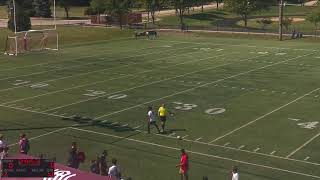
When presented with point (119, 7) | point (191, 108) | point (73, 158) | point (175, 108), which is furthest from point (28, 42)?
point (73, 158)

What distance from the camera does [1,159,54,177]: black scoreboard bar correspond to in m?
12.6

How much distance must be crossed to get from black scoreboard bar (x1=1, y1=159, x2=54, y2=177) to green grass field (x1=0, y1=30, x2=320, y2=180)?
618cm

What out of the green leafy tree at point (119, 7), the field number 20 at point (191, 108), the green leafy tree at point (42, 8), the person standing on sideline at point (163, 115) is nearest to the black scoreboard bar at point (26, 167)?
the person standing on sideline at point (163, 115)

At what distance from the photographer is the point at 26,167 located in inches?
496

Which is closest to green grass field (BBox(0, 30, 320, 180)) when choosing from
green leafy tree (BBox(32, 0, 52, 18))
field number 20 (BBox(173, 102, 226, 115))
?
field number 20 (BBox(173, 102, 226, 115))

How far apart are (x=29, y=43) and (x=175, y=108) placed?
107 feet

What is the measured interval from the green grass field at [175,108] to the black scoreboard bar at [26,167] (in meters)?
6.18

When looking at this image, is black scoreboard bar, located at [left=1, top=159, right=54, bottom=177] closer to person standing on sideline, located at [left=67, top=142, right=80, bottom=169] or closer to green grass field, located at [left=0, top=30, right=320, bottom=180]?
person standing on sideline, located at [left=67, top=142, right=80, bottom=169]

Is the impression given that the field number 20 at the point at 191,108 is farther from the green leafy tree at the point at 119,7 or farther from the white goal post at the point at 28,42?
the green leafy tree at the point at 119,7

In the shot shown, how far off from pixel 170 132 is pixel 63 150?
506cm

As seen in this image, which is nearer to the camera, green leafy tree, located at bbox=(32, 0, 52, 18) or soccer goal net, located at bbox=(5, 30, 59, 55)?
soccer goal net, located at bbox=(5, 30, 59, 55)

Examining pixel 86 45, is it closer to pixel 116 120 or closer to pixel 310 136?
pixel 116 120

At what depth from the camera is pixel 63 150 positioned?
2159 cm

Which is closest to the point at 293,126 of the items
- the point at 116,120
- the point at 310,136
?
the point at 310,136
